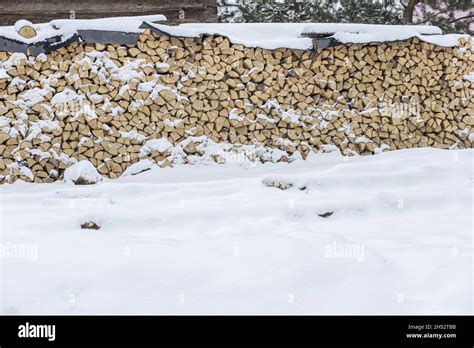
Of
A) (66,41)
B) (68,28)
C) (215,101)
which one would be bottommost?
(215,101)

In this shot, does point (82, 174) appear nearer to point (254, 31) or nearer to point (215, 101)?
point (215, 101)

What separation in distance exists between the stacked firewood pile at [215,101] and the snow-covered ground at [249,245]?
89cm

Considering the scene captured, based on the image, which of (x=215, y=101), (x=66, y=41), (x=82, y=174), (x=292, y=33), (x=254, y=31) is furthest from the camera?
(x=292, y=33)

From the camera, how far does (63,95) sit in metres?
6.29

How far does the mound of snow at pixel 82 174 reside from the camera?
602 centimetres

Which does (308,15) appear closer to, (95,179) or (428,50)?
(428,50)

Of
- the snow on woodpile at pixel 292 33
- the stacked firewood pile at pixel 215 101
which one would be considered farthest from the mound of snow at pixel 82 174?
the snow on woodpile at pixel 292 33

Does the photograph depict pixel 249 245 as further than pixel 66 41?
No

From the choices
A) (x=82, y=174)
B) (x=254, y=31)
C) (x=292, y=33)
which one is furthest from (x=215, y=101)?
(x=82, y=174)

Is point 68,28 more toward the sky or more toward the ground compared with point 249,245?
more toward the sky

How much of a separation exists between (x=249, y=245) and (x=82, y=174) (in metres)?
3.04

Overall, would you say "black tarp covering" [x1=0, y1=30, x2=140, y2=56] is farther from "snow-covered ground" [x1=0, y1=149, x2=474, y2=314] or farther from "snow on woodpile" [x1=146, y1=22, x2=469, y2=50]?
"snow-covered ground" [x1=0, y1=149, x2=474, y2=314]

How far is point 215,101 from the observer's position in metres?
6.78
